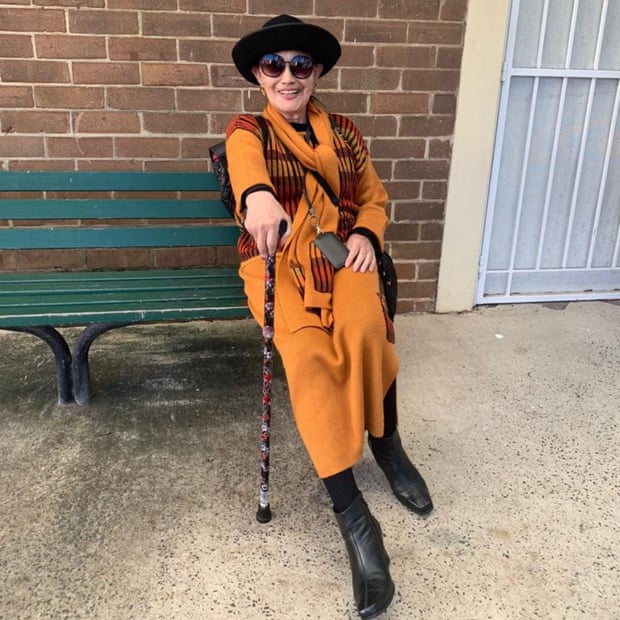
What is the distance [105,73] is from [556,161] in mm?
2599

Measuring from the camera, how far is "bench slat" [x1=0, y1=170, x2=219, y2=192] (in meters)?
2.77

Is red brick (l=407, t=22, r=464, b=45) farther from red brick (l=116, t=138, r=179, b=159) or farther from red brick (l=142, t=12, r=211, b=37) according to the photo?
red brick (l=116, t=138, r=179, b=159)

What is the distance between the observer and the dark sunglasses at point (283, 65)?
2176 mm

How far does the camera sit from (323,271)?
2123 millimetres

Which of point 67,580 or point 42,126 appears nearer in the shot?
point 67,580

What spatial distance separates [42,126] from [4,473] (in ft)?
Answer: 5.85

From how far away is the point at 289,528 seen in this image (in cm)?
207

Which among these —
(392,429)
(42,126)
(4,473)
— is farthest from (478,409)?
(42,126)

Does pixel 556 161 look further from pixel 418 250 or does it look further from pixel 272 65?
pixel 272 65

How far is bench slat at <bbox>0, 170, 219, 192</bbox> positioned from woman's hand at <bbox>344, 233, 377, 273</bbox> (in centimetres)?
87

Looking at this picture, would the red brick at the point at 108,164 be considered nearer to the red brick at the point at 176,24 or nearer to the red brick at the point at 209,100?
the red brick at the point at 209,100

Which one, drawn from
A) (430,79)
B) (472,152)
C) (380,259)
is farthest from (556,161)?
(380,259)

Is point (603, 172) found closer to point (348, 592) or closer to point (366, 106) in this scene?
point (366, 106)

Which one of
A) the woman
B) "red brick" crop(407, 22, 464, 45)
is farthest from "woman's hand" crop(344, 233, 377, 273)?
"red brick" crop(407, 22, 464, 45)
